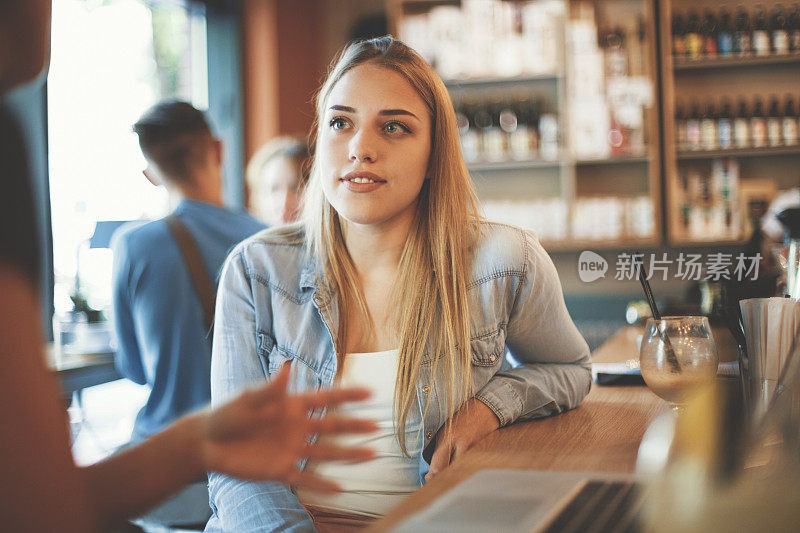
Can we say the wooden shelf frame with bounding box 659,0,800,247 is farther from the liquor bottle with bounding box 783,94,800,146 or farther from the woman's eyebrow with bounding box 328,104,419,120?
the woman's eyebrow with bounding box 328,104,419,120

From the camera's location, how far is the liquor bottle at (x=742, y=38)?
423cm

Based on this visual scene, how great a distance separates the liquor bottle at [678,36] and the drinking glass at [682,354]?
3444mm

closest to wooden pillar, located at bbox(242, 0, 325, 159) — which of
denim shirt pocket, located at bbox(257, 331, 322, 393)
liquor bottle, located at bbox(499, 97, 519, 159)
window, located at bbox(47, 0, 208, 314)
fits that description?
window, located at bbox(47, 0, 208, 314)

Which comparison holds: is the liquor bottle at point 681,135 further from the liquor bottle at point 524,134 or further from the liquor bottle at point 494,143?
the liquor bottle at point 494,143

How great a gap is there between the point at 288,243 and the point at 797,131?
3.59 m

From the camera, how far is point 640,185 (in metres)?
4.56

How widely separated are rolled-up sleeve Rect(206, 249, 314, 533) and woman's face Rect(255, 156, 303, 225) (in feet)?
5.71

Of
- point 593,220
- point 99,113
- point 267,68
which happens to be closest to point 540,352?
point 99,113

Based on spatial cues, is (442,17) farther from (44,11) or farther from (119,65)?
(44,11)

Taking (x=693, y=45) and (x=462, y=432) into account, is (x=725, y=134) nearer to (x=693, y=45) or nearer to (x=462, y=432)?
(x=693, y=45)

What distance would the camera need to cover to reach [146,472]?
677 mm

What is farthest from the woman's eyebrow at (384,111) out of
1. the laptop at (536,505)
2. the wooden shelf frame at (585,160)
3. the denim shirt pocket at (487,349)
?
the wooden shelf frame at (585,160)

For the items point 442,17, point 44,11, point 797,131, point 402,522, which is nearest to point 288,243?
point 402,522

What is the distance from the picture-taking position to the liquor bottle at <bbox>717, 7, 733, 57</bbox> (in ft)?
13.9
